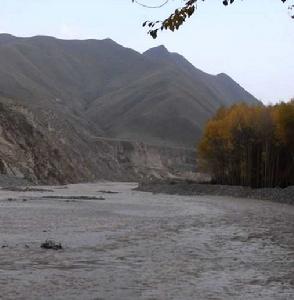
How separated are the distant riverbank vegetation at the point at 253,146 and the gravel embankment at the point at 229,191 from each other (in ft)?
8.48

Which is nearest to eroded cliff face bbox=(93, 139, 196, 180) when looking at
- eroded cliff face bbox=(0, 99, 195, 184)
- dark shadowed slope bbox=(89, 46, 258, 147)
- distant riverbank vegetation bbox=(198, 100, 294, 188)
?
eroded cliff face bbox=(0, 99, 195, 184)

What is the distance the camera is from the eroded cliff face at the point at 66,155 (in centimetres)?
7419

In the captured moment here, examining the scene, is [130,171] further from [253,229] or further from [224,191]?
[253,229]

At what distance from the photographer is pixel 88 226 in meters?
22.9

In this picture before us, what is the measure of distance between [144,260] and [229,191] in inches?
1620

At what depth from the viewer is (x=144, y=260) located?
14.2m

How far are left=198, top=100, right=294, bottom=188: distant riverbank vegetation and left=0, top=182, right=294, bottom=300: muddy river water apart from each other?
87.4ft

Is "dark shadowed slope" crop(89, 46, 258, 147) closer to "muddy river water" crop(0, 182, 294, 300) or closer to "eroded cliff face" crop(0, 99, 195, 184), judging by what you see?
"eroded cliff face" crop(0, 99, 195, 184)

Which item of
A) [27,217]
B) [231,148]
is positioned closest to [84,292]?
[27,217]

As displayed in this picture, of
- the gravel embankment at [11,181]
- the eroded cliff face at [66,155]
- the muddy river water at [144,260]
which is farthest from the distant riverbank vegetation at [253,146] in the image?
the muddy river water at [144,260]

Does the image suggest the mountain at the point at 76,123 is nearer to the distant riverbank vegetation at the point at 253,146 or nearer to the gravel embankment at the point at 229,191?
the gravel embankment at the point at 229,191

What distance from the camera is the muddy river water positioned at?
34.5 ft

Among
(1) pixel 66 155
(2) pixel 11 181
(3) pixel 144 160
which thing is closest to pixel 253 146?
(2) pixel 11 181

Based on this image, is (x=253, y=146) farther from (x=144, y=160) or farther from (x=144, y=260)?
(x=144, y=160)
